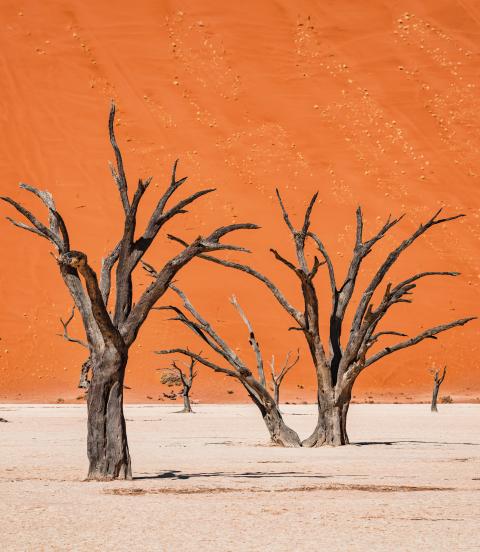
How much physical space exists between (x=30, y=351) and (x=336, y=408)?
35.0 meters

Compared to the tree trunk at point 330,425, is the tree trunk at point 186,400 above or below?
above

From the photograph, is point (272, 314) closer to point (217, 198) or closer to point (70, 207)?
point (217, 198)

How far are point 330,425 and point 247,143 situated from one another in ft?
145

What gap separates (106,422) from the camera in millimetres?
12383

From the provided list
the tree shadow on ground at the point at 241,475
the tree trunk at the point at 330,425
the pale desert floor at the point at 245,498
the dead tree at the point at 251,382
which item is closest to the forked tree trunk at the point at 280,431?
the dead tree at the point at 251,382

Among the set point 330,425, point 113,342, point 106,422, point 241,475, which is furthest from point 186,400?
point 113,342

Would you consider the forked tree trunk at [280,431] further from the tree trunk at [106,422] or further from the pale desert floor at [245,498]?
the tree trunk at [106,422]

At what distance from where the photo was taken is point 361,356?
1828 centimetres

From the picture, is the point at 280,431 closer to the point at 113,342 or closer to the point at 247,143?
the point at 113,342

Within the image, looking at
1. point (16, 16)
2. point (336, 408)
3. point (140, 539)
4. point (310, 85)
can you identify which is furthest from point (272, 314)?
point (140, 539)

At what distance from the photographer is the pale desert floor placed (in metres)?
7.99

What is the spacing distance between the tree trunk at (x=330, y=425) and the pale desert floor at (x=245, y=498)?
40cm

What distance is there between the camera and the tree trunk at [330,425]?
61.4ft

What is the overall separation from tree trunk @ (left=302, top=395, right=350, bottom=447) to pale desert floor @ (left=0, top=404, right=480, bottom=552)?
0.40m
